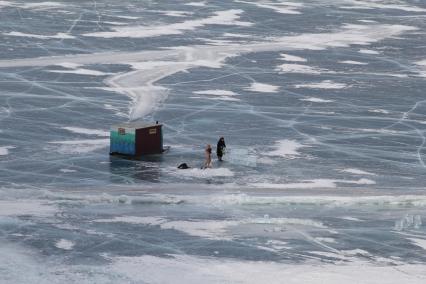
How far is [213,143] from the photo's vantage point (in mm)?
41344

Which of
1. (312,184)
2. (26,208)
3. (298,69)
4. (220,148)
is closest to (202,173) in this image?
(220,148)

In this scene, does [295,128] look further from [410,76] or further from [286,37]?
[286,37]

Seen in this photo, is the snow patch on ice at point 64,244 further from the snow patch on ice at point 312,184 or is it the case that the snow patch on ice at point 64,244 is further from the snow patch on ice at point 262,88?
the snow patch on ice at point 262,88

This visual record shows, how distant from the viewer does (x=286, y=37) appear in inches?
2689

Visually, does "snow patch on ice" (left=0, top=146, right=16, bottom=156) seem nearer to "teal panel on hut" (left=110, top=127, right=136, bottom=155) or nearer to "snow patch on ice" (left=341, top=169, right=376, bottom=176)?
"teal panel on hut" (left=110, top=127, right=136, bottom=155)

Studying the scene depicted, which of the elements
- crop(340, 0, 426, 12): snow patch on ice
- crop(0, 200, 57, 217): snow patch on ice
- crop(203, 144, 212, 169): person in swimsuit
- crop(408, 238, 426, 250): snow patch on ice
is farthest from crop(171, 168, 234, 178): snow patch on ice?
crop(340, 0, 426, 12): snow patch on ice

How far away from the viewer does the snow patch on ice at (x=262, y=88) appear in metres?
52.1

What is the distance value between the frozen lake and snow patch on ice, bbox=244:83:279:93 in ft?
0.34

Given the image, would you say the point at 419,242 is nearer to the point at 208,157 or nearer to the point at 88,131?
the point at 208,157

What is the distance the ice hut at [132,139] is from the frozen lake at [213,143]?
610mm

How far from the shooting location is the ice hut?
126 ft

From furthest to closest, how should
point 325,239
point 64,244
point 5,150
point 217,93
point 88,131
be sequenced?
point 217,93
point 88,131
point 5,150
point 325,239
point 64,244

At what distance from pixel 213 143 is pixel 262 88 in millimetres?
11843

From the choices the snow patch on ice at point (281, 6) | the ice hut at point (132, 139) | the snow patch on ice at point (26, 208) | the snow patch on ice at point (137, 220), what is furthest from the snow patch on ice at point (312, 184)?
the snow patch on ice at point (281, 6)
